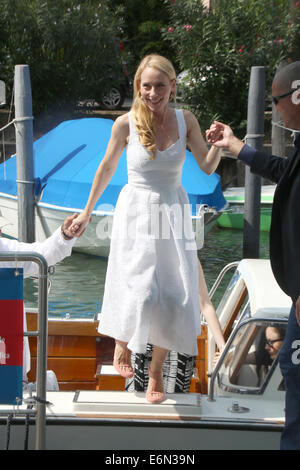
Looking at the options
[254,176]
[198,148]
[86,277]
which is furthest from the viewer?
[86,277]

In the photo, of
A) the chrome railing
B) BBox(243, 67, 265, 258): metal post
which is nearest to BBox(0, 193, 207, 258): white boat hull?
BBox(243, 67, 265, 258): metal post

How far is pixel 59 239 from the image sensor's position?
3.59 metres

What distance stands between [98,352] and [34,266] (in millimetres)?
1291

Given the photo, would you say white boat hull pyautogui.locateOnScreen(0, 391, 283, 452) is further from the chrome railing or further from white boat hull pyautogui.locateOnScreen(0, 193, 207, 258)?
white boat hull pyautogui.locateOnScreen(0, 193, 207, 258)

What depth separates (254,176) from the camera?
7578mm

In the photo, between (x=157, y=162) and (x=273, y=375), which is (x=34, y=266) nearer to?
(x=157, y=162)

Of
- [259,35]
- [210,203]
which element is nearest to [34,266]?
[210,203]

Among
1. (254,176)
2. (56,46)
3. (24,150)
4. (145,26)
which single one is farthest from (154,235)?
(145,26)

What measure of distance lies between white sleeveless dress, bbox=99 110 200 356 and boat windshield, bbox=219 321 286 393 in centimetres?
21

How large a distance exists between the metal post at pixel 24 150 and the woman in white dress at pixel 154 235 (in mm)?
4207

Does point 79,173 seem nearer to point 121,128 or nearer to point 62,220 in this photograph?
point 62,220

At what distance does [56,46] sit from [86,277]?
754 cm

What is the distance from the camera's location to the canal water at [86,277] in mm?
7535

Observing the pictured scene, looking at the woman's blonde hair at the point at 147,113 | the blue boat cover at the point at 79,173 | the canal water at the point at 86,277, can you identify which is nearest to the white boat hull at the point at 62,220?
the blue boat cover at the point at 79,173
